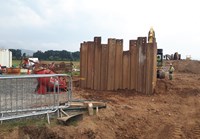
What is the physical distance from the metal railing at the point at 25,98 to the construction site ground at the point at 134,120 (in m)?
0.72

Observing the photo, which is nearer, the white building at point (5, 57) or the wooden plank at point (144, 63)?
the wooden plank at point (144, 63)

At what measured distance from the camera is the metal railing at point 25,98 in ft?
26.0

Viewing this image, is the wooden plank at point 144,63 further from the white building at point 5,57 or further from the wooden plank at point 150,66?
the white building at point 5,57

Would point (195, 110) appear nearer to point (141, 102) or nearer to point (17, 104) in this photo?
point (141, 102)

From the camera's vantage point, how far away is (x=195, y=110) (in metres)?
11.7

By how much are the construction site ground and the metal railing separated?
2.35 feet

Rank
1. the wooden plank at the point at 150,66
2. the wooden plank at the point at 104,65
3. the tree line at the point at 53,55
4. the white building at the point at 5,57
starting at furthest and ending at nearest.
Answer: the tree line at the point at 53,55 → the white building at the point at 5,57 → the wooden plank at the point at 104,65 → the wooden plank at the point at 150,66

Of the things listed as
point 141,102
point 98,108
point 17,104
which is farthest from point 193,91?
point 17,104

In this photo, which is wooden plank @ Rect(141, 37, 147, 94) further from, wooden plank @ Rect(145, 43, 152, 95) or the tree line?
the tree line

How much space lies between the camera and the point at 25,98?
855cm

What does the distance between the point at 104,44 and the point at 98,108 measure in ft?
15.9

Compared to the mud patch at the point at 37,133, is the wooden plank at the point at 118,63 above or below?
above

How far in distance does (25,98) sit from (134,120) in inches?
124

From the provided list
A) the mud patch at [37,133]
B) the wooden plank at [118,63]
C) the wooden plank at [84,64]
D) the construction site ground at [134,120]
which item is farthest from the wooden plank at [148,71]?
the mud patch at [37,133]
